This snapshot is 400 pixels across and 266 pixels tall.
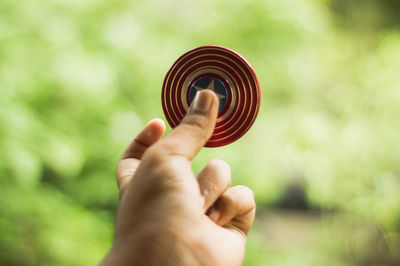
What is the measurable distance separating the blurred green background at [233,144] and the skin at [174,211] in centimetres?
56

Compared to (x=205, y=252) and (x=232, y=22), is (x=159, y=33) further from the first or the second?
(x=205, y=252)

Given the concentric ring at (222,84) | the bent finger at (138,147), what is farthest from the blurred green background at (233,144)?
the concentric ring at (222,84)

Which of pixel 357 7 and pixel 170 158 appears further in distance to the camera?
pixel 357 7

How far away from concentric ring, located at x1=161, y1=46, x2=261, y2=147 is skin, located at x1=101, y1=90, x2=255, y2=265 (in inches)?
2.7

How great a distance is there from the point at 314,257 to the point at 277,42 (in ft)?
3.42

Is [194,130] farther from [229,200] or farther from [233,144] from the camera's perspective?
[233,144]

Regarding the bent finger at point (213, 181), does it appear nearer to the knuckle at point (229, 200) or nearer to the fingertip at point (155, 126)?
the knuckle at point (229, 200)

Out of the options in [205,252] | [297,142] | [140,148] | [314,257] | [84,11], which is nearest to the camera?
[205,252]

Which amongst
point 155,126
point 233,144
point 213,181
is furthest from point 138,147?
point 233,144

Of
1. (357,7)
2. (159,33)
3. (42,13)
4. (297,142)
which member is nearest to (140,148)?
(42,13)

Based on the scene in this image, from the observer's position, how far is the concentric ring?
0.54m

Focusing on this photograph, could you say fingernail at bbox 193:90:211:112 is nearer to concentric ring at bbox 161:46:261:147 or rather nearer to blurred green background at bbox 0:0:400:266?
concentric ring at bbox 161:46:261:147

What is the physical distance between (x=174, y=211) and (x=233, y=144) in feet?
3.45

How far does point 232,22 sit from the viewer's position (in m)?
1.33
